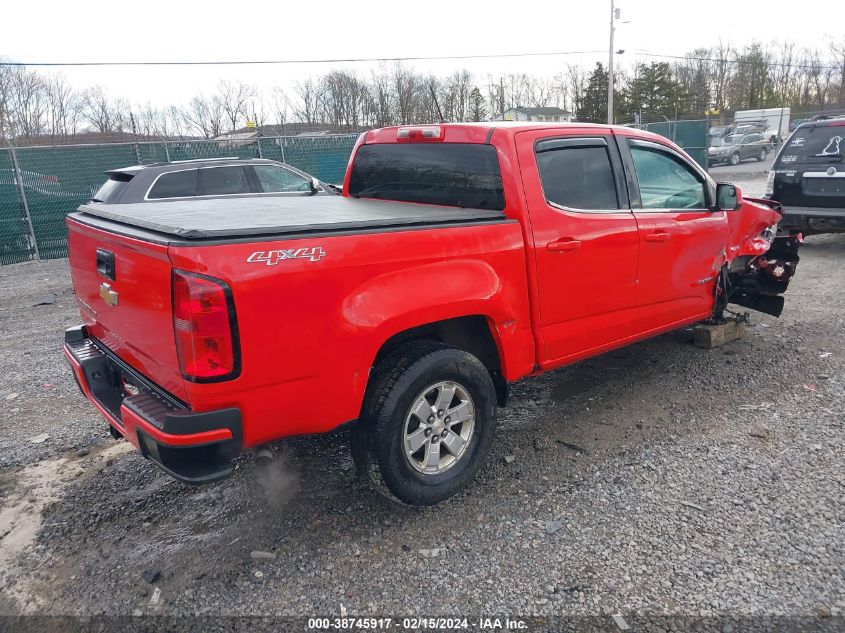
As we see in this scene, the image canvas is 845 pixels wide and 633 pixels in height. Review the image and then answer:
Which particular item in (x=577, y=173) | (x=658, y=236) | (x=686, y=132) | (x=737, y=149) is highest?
(x=686, y=132)

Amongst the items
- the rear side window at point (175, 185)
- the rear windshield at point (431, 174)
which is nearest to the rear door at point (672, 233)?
the rear windshield at point (431, 174)

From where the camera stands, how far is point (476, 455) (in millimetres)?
3383

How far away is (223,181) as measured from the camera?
28.8 feet

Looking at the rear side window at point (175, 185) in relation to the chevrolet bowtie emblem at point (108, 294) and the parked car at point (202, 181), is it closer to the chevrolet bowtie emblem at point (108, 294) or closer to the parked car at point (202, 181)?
the parked car at point (202, 181)

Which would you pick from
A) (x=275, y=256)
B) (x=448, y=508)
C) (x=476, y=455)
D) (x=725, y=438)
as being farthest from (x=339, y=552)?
(x=725, y=438)

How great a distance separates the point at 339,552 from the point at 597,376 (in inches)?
111

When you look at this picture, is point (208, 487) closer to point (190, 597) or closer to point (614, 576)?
point (190, 597)

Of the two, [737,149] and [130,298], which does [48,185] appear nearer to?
[130,298]

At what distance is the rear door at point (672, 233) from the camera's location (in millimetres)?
4168

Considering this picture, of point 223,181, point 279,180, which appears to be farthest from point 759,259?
point 223,181

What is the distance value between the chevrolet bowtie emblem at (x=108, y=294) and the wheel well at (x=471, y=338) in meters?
1.34

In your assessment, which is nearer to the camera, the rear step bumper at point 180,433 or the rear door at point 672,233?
the rear step bumper at point 180,433

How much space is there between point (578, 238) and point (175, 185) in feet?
21.2

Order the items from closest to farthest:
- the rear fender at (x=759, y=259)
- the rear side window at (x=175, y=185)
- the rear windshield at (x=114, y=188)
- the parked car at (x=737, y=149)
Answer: the rear fender at (x=759, y=259), the rear windshield at (x=114, y=188), the rear side window at (x=175, y=185), the parked car at (x=737, y=149)
